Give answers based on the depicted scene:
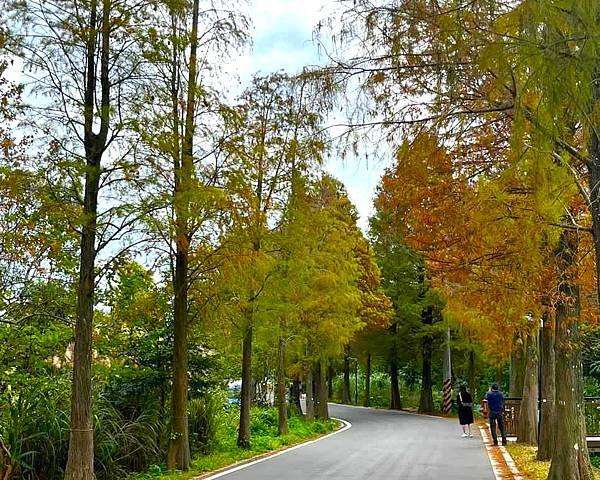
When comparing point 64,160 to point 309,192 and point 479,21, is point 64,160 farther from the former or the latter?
point 309,192

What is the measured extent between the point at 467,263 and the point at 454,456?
7.25 metres

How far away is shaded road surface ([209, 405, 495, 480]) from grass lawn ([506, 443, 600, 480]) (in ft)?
2.10

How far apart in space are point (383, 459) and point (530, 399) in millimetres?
4961

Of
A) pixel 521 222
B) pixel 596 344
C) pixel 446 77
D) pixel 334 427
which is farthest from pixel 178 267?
pixel 596 344

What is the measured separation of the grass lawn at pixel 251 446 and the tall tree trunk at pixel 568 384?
20.6 ft

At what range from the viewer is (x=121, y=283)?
631 inches

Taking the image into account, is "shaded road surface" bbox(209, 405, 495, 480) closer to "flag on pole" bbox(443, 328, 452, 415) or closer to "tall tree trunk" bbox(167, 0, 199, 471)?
"tall tree trunk" bbox(167, 0, 199, 471)

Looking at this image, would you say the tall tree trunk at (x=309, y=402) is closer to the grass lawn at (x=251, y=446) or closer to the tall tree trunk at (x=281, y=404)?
the grass lawn at (x=251, y=446)

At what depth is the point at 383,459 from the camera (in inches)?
636

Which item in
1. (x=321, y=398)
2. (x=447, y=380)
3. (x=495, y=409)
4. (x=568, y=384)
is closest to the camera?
(x=568, y=384)

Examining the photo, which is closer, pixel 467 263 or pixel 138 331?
pixel 467 263

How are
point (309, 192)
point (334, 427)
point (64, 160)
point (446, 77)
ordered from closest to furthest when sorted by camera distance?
point (446, 77) → point (64, 160) → point (309, 192) → point (334, 427)

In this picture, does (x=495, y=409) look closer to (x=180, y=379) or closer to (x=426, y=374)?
(x=180, y=379)

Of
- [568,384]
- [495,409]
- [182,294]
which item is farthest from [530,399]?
[182,294]
